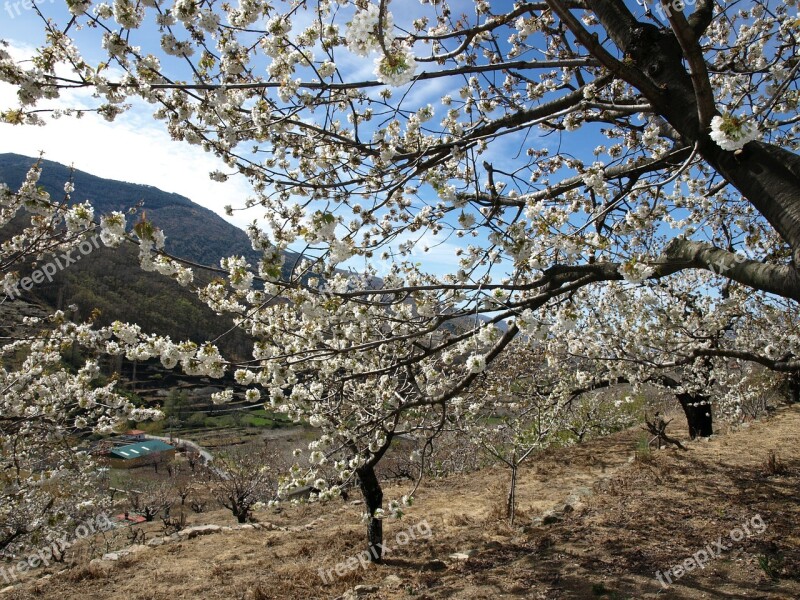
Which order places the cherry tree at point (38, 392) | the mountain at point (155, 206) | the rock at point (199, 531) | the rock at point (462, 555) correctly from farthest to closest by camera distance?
the mountain at point (155, 206) < the rock at point (199, 531) < the rock at point (462, 555) < the cherry tree at point (38, 392)

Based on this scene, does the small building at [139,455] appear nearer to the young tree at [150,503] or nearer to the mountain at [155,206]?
the young tree at [150,503]

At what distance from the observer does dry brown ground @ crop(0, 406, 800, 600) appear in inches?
190

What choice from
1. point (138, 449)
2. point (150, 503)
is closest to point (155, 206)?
point (138, 449)

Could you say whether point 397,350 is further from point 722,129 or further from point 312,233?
point 722,129

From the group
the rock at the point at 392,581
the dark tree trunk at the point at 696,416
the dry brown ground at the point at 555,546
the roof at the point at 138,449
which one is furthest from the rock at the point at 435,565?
the roof at the point at 138,449

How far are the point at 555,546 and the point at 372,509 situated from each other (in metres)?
2.98

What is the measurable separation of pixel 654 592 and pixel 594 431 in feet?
42.6

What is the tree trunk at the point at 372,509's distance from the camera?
736cm

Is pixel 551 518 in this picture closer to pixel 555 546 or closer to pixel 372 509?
pixel 555 546

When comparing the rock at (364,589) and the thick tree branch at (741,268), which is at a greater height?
the thick tree branch at (741,268)

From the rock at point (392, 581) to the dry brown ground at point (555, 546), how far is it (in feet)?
0.07

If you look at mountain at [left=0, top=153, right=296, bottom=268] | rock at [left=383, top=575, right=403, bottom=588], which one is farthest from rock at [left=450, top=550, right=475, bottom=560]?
mountain at [left=0, top=153, right=296, bottom=268]

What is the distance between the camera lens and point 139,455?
4475cm

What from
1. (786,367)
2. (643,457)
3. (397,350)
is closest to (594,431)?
(643,457)
